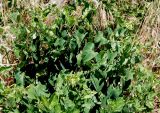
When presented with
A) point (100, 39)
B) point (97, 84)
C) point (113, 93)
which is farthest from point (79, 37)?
point (113, 93)

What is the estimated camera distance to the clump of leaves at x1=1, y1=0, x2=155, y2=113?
217 centimetres

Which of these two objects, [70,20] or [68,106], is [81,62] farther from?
[68,106]

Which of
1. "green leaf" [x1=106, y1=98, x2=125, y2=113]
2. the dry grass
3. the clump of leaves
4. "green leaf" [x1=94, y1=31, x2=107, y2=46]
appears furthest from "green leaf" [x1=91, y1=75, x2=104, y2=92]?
the dry grass

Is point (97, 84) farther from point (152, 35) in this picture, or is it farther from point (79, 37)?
point (152, 35)

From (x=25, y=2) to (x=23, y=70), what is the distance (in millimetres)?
965

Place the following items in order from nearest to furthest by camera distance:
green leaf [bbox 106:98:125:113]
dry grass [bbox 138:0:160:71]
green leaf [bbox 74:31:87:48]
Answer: green leaf [bbox 106:98:125:113] < green leaf [bbox 74:31:87:48] < dry grass [bbox 138:0:160:71]

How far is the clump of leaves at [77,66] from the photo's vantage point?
2.17m

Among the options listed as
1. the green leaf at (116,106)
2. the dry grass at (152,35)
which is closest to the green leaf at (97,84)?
the green leaf at (116,106)

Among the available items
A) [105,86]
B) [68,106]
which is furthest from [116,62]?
[68,106]

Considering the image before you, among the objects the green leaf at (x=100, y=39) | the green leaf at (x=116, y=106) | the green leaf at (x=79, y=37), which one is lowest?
the green leaf at (x=116, y=106)

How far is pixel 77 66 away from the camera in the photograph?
258 cm

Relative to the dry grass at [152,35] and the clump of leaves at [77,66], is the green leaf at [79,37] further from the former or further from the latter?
the dry grass at [152,35]

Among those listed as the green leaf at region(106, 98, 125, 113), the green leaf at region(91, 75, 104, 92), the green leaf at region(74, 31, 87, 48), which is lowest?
the green leaf at region(106, 98, 125, 113)

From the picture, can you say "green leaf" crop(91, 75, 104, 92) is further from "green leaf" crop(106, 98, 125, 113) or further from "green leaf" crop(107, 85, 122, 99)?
"green leaf" crop(106, 98, 125, 113)
